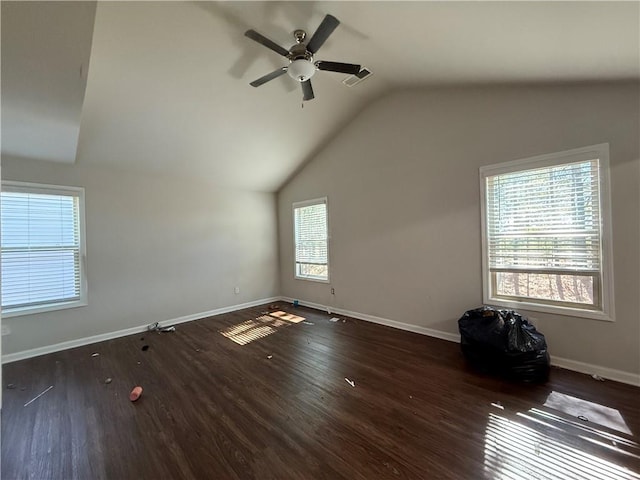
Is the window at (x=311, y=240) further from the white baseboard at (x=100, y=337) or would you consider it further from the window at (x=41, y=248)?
the window at (x=41, y=248)

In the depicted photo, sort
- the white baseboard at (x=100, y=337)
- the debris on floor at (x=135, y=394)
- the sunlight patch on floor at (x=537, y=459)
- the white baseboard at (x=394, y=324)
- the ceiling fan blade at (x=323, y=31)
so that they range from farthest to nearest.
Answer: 1. the white baseboard at (x=394, y=324)
2. the white baseboard at (x=100, y=337)
3. the debris on floor at (x=135, y=394)
4. the ceiling fan blade at (x=323, y=31)
5. the sunlight patch on floor at (x=537, y=459)

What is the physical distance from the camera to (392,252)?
4.39m

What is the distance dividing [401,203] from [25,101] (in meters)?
4.06

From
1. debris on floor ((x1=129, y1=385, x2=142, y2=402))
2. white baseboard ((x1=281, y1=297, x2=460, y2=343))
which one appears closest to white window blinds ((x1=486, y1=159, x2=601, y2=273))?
white baseboard ((x1=281, y1=297, x2=460, y2=343))

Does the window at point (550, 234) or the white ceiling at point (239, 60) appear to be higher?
the white ceiling at point (239, 60)

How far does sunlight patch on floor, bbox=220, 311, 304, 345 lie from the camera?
417 centimetres

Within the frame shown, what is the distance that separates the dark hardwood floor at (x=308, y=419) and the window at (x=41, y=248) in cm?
75

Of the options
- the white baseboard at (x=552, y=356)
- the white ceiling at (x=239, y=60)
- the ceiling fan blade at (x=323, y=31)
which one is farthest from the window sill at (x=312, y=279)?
the ceiling fan blade at (x=323, y=31)

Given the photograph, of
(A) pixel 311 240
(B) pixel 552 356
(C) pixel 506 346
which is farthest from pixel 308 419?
(A) pixel 311 240

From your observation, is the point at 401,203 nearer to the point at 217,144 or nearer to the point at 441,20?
the point at 441,20

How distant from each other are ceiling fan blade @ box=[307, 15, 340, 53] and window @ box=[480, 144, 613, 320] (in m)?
2.23

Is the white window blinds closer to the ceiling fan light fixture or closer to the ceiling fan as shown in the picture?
the ceiling fan

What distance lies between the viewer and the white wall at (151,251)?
12.9 feet

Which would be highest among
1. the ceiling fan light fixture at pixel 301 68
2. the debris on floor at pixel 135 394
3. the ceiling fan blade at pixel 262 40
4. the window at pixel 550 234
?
the ceiling fan blade at pixel 262 40
